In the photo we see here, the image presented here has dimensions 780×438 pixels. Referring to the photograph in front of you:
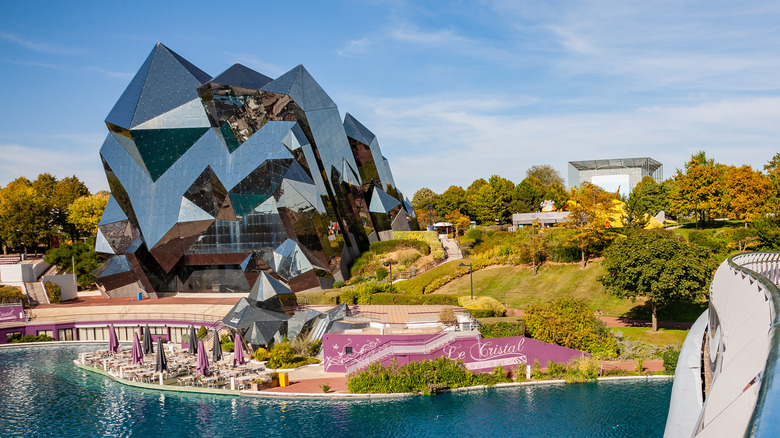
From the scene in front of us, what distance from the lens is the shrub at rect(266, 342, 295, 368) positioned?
3244cm

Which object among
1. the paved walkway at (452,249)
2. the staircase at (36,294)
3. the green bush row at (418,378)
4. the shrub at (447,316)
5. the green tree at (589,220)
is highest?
the green tree at (589,220)

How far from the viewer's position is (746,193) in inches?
2090

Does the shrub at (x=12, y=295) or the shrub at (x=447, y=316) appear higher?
the shrub at (x=12, y=295)

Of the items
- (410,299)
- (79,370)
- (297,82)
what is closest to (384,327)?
(410,299)

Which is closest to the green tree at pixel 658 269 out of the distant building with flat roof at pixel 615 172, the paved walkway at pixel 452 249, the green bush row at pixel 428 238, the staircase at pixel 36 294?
the paved walkway at pixel 452 249

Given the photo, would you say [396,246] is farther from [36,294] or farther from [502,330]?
[36,294]

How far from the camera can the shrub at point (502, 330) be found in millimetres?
31656

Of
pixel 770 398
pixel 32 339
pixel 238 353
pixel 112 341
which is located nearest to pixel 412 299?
pixel 238 353

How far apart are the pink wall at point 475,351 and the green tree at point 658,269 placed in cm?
662

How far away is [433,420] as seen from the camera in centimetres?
2427

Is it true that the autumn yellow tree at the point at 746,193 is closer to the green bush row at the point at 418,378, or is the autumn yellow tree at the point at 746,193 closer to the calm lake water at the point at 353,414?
the calm lake water at the point at 353,414

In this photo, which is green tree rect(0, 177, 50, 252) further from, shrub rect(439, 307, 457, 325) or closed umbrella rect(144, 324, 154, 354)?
shrub rect(439, 307, 457, 325)

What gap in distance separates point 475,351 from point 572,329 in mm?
5274

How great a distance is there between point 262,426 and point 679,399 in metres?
17.7
